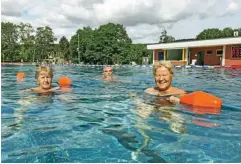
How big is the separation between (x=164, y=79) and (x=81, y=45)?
5275 cm

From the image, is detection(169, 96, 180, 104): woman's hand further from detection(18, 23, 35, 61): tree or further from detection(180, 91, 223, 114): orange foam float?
detection(18, 23, 35, 61): tree

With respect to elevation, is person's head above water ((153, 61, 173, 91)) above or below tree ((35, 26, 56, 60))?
below

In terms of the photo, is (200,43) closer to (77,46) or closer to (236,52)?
(236,52)

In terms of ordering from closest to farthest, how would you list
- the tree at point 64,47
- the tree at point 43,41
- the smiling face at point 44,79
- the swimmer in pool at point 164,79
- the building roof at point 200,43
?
the swimmer in pool at point 164,79, the smiling face at point 44,79, the building roof at point 200,43, the tree at point 43,41, the tree at point 64,47

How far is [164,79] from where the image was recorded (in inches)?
228

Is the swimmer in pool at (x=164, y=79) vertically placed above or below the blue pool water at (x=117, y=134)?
above

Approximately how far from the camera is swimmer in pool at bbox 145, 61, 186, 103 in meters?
5.59

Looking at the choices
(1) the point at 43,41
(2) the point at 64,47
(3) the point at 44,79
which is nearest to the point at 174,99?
(3) the point at 44,79

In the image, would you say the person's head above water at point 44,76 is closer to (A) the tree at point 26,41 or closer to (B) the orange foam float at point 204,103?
(B) the orange foam float at point 204,103

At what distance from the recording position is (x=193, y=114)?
14.9 ft

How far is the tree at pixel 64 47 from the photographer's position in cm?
7369

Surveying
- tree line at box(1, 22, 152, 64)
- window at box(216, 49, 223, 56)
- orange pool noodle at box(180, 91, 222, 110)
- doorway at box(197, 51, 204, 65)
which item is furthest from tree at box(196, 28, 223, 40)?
orange pool noodle at box(180, 91, 222, 110)

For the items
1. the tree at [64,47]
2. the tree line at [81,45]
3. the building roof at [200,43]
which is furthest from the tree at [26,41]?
the building roof at [200,43]

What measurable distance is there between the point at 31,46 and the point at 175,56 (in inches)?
1746
